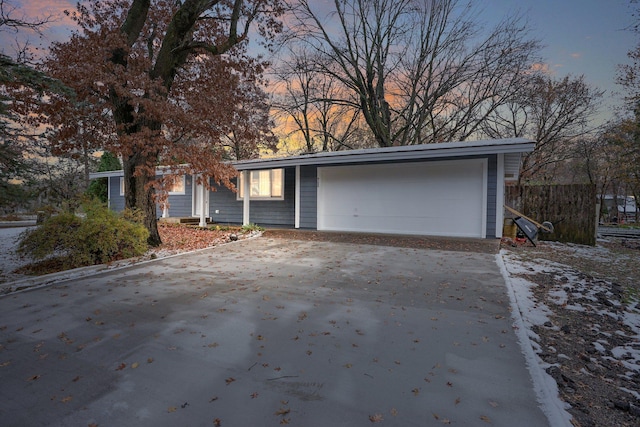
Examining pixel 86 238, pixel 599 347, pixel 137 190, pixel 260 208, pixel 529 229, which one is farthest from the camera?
pixel 260 208

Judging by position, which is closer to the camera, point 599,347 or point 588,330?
point 599,347

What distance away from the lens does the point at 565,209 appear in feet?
34.2

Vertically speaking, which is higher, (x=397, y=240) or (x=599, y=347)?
(x=397, y=240)

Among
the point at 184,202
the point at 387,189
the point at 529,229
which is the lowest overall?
the point at 529,229

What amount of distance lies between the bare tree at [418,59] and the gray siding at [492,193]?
31.8 feet

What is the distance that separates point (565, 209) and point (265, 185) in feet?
33.9

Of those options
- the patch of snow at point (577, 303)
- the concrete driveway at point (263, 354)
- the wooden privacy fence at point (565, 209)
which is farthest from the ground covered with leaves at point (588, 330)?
the wooden privacy fence at point (565, 209)

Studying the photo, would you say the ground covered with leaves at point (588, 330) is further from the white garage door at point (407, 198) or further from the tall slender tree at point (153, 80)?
the tall slender tree at point (153, 80)

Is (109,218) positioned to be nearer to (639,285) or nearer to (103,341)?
(103,341)

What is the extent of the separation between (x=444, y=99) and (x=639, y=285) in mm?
15398

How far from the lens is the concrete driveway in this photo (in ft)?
6.61

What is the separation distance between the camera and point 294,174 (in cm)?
1170

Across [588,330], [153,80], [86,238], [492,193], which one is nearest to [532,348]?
[588,330]

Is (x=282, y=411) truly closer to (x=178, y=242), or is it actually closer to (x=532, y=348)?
(x=532, y=348)
